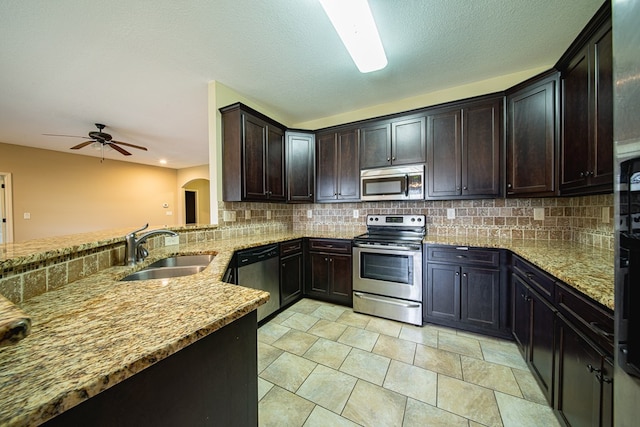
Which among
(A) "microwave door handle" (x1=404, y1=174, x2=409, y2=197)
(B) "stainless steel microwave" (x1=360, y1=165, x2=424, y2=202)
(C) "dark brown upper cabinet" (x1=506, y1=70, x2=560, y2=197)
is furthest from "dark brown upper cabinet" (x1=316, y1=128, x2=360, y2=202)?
(C) "dark brown upper cabinet" (x1=506, y1=70, x2=560, y2=197)

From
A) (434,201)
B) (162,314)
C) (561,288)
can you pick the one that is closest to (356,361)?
(561,288)

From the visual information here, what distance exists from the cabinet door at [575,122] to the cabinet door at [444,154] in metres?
0.80

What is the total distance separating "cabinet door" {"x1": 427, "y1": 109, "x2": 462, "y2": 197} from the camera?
252cm

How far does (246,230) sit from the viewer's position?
3.01m

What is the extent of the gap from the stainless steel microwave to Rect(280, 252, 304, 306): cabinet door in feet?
3.93

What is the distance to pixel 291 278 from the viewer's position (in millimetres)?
2887

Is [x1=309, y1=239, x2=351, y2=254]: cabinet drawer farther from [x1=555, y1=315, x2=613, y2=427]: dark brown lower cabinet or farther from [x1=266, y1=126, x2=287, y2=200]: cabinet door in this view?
[x1=555, y1=315, x2=613, y2=427]: dark brown lower cabinet

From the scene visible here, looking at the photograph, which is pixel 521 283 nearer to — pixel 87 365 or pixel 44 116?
pixel 87 365

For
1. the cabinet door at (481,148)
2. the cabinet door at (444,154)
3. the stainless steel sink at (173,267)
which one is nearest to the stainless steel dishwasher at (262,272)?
the stainless steel sink at (173,267)

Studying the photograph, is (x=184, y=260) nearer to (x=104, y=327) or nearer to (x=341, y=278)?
(x=104, y=327)

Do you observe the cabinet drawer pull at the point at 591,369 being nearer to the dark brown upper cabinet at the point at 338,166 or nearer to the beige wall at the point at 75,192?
the dark brown upper cabinet at the point at 338,166

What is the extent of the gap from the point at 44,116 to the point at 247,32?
3.88m

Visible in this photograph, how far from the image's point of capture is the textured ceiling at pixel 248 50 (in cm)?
171

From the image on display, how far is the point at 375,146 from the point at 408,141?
15.7 inches
